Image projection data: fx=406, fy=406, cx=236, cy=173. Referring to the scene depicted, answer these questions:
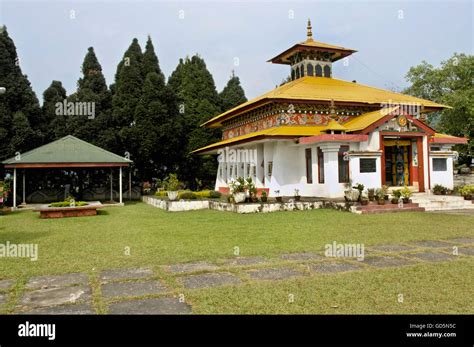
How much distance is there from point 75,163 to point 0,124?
620 centimetres

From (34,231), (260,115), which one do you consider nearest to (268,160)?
(260,115)

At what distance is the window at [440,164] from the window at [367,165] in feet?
12.2

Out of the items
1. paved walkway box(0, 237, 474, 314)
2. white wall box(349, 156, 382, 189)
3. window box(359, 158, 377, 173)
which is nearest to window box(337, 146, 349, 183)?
white wall box(349, 156, 382, 189)

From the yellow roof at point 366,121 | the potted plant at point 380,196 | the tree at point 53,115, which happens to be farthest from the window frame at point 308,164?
the tree at point 53,115

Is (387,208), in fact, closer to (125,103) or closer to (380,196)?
(380,196)

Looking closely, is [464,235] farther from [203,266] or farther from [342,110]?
[342,110]

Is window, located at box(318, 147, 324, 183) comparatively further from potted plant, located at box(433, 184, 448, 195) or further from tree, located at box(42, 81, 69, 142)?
tree, located at box(42, 81, 69, 142)

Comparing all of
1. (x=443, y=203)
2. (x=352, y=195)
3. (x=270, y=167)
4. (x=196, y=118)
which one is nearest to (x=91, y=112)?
(x=196, y=118)

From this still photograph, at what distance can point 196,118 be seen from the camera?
30797 mm

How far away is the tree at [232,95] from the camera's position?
124ft

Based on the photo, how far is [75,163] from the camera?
21141 mm

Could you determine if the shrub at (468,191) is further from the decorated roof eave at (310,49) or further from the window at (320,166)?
the decorated roof eave at (310,49)
